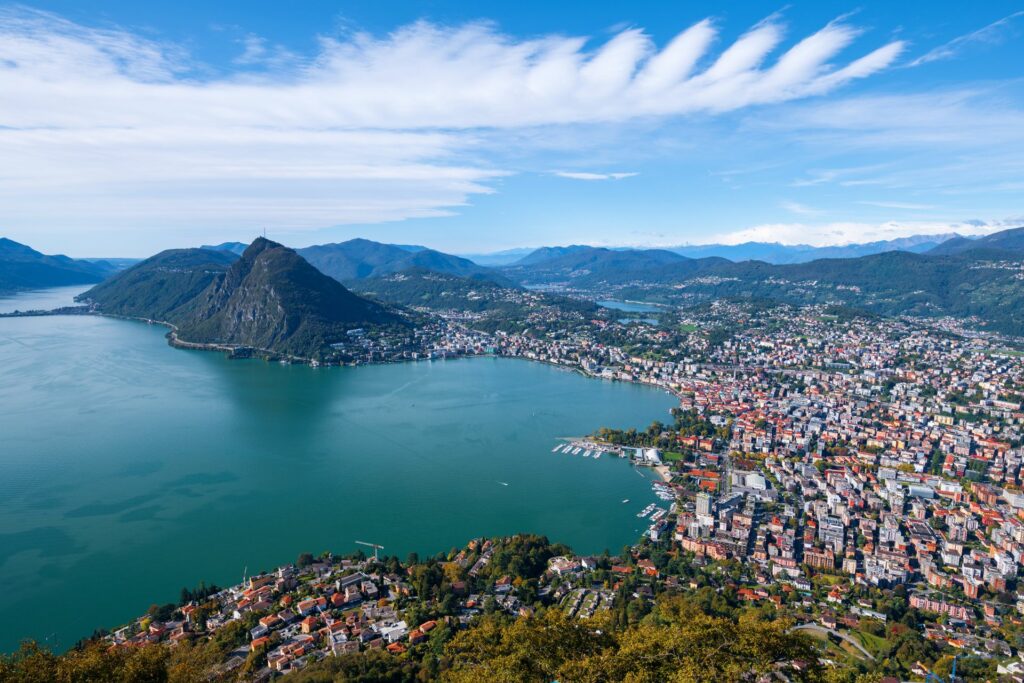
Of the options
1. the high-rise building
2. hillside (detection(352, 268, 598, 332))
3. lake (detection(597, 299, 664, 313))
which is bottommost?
the high-rise building

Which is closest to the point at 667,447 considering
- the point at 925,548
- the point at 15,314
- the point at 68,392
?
the point at 925,548

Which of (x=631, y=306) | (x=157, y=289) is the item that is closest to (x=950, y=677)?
(x=631, y=306)

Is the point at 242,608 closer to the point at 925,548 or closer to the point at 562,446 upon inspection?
the point at 562,446

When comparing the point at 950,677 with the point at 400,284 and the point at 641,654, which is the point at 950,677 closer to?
the point at 641,654

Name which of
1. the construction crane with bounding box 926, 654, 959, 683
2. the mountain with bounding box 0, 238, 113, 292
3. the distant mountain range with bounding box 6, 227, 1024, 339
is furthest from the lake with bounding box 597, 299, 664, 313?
the mountain with bounding box 0, 238, 113, 292

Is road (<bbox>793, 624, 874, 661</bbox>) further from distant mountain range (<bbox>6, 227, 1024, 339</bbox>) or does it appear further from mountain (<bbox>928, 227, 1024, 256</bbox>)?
mountain (<bbox>928, 227, 1024, 256</bbox>)
